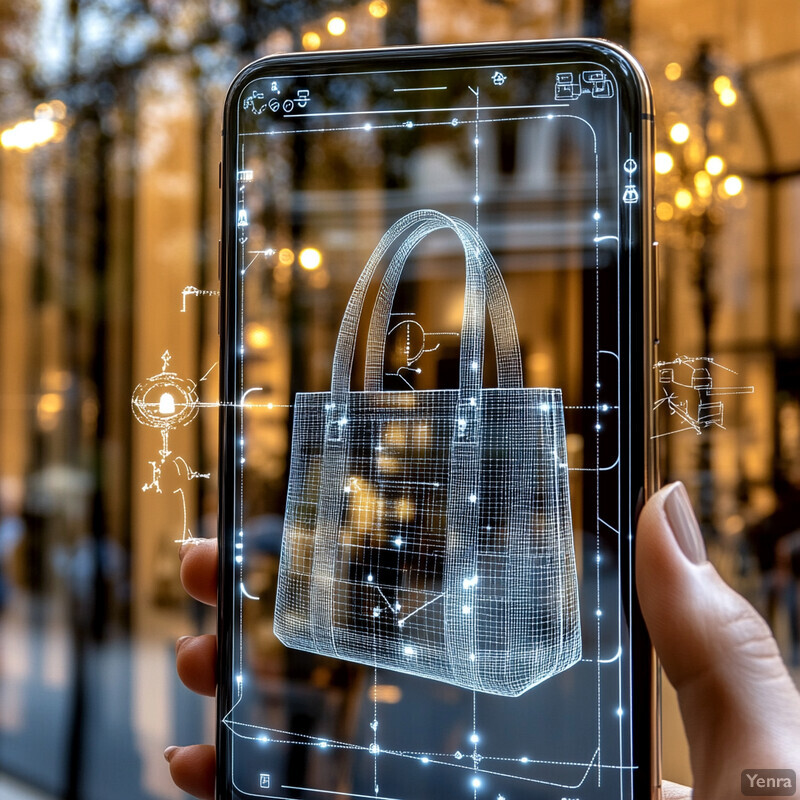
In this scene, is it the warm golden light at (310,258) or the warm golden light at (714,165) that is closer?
the warm golden light at (310,258)

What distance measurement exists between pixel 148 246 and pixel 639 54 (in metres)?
0.69

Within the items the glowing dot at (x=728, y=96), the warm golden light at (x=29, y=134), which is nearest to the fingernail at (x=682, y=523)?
the glowing dot at (x=728, y=96)

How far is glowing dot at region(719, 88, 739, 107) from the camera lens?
0.65m

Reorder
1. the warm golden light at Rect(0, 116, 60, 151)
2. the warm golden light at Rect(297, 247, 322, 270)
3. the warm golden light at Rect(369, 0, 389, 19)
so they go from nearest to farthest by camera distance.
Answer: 1. the warm golden light at Rect(297, 247, 322, 270)
2. the warm golden light at Rect(369, 0, 389, 19)
3. the warm golden light at Rect(0, 116, 60, 151)

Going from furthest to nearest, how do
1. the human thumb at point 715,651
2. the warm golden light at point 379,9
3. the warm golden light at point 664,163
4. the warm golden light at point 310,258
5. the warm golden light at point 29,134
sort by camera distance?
the warm golden light at point 29,134 < the warm golden light at point 379,9 < the warm golden light at point 664,163 < the warm golden light at point 310,258 < the human thumb at point 715,651

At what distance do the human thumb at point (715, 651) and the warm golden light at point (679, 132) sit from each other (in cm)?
40

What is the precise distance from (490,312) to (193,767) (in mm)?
385

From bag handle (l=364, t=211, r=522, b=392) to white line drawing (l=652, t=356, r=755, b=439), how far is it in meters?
0.13

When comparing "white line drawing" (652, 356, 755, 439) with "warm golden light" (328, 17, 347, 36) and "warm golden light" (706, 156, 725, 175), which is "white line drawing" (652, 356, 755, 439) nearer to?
"warm golden light" (706, 156, 725, 175)

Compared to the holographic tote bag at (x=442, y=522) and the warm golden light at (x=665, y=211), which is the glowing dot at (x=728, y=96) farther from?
the holographic tote bag at (x=442, y=522)

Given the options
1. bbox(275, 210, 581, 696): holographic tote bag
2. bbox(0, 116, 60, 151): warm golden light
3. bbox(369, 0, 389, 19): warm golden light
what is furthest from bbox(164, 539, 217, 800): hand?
bbox(0, 116, 60, 151): warm golden light

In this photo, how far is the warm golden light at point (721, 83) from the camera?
65 cm

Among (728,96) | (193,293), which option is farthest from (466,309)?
(193,293)

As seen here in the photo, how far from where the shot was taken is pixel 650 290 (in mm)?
351
